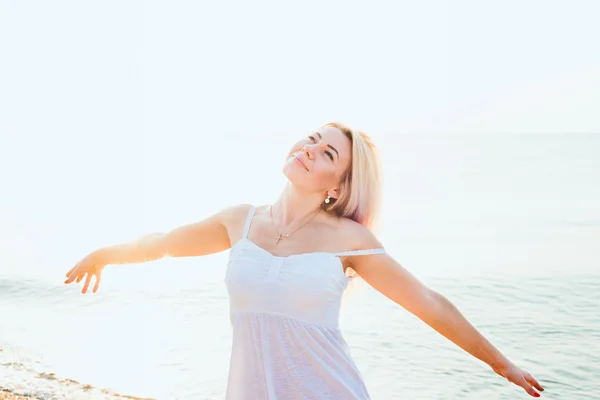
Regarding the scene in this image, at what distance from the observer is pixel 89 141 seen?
7875 cm

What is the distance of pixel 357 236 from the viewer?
2.90 metres

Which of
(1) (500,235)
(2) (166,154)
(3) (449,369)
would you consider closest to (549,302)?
(3) (449,369)

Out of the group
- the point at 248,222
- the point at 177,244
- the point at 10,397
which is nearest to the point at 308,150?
the point at 248,222

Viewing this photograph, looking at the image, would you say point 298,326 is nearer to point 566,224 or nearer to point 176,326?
point 176,326

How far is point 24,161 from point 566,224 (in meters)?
37.2

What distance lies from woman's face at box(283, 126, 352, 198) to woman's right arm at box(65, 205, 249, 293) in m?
0.31

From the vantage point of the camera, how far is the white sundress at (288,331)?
Result: 2.75 m

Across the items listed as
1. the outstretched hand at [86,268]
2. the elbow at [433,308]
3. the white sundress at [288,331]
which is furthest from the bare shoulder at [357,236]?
the outstretched hand at [86,268]

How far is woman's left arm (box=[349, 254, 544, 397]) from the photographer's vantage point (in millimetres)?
2881

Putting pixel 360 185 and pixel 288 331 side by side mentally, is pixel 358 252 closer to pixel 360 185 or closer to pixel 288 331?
pixel 360 185

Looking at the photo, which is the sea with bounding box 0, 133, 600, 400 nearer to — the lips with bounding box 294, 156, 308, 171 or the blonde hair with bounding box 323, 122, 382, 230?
the blonde hair with bounding box 323, 122, 382, 230

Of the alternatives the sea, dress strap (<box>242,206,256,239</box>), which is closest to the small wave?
the sea

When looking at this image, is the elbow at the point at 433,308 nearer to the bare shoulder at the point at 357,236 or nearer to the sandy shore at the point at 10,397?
the bare shoulder at the point at 357,236

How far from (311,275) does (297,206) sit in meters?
0.40
